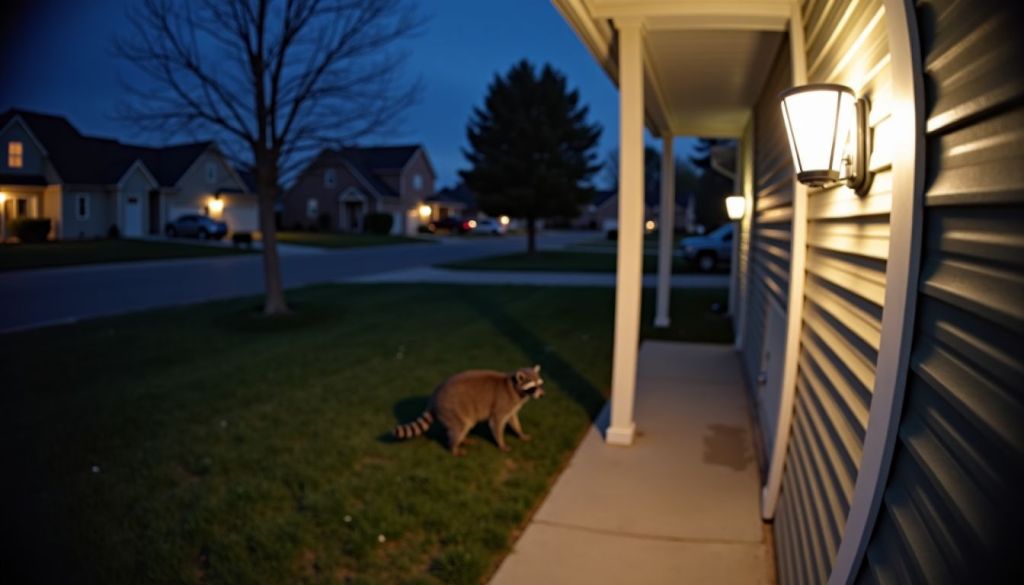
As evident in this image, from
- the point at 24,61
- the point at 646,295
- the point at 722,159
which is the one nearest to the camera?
the point at 24,61

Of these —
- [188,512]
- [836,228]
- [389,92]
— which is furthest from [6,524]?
[389,92]

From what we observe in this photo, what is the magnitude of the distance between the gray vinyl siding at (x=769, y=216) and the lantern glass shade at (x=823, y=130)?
193cm

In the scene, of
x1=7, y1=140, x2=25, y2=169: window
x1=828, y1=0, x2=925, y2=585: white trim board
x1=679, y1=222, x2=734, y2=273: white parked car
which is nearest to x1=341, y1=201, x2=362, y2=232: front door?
x1=679, y1=222, x2=734, y2=273: white parked car

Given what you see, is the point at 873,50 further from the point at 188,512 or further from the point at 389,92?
the point at 389,92

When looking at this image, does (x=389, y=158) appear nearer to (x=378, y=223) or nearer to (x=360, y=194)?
(x=360, y=194)

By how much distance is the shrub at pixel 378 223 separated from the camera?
47594 millimetres

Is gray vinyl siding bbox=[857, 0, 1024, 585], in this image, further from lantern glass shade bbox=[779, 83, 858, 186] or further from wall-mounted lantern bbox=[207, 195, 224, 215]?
wall-mounted lantern bbox=[207, 195, 224, 215]

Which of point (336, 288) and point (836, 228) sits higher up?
point (836, 228)

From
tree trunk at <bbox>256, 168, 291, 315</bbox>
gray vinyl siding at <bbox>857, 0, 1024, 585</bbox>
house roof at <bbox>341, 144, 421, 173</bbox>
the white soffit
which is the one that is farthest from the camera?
house roof at <bbox>341, 144, 421, 173</bbox>

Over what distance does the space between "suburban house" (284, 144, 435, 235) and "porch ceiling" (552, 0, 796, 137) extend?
4107 cm

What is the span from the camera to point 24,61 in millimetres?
2045

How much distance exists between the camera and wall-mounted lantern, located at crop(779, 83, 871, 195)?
236 cm

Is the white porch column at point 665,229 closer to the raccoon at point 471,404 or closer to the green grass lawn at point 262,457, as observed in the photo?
the green grass lawn at point 262,457

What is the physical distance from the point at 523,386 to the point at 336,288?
12603 millimetres
